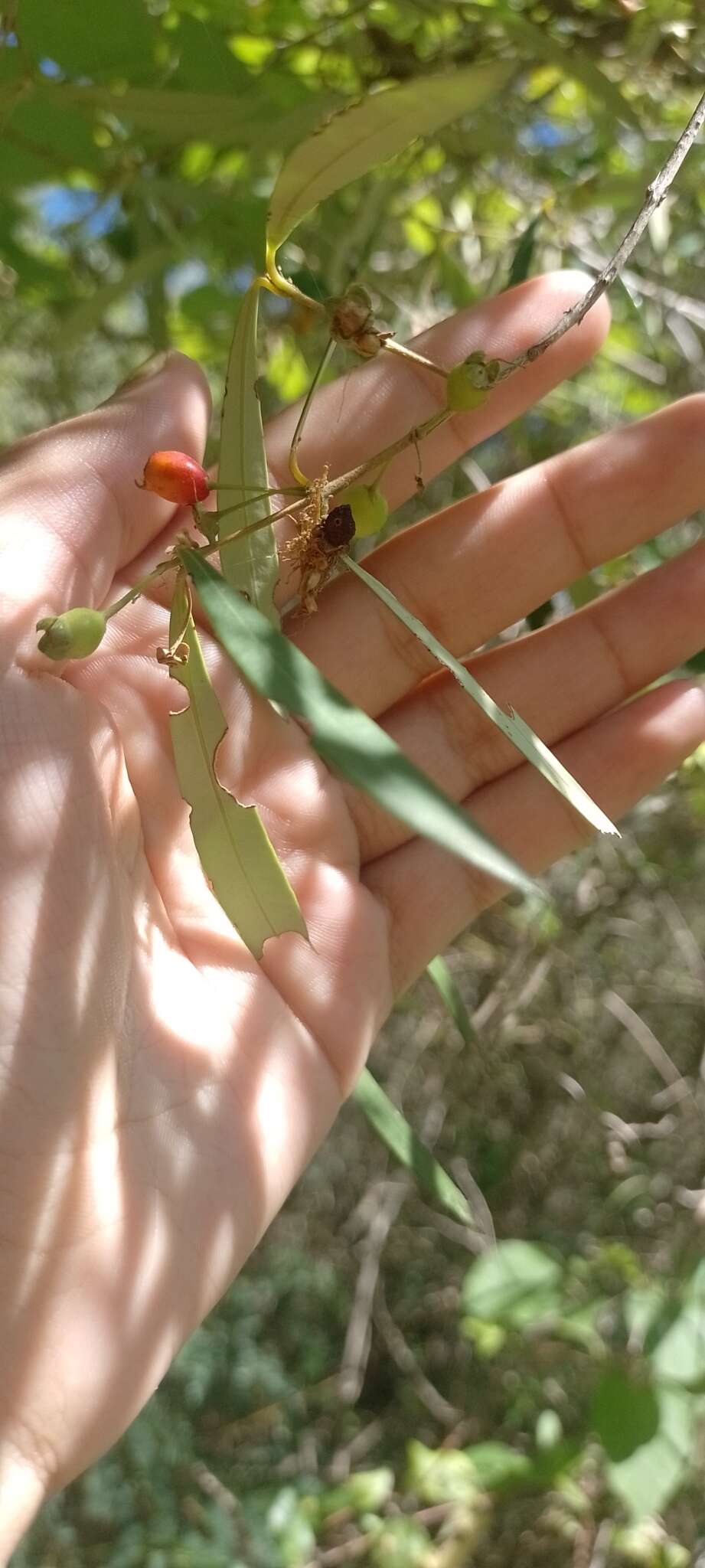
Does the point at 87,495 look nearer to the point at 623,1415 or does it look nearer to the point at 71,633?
the point at 71,633

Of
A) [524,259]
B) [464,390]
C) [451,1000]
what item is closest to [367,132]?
[464,390]

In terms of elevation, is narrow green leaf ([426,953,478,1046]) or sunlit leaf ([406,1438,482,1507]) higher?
narrow green leaf ([426,953,478,1046])

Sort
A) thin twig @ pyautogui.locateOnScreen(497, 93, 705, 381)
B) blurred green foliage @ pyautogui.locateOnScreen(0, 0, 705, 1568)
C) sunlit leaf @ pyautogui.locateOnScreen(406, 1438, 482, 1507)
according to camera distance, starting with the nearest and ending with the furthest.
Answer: thin twig @ pyautogui.locateOnScreen(497, 93, 705, 381) < blurred green foliage @ pyautogui.locateOnScreen(0, 0, 705, 1568) < sunlit leaf @ pyautogui.locateOnScreen(406, 1438, 482, 1507)

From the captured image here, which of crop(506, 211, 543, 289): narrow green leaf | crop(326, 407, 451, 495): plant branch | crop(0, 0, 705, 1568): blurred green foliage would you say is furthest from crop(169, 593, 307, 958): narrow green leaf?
crop(506, 211, 543, 289): narrow green leaf

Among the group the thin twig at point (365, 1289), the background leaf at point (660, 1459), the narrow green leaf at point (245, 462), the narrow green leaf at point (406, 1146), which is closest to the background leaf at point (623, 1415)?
the background leaf at point (660, 1459)

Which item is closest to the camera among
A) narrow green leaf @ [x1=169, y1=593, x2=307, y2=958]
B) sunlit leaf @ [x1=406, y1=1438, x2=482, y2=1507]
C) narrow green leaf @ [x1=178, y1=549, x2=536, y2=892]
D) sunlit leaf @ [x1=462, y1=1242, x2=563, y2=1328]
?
narrow green leaf @ [x1=178, y1=549, x2=536, y2=892]

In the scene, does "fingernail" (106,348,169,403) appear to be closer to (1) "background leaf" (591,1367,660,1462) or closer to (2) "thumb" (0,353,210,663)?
(2) "thumb" (0,353,210,663)

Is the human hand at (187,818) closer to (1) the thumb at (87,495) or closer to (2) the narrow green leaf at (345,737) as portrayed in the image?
(1) the thumb at (87,495)

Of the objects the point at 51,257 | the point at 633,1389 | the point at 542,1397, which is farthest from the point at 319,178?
the point at 542,1397
